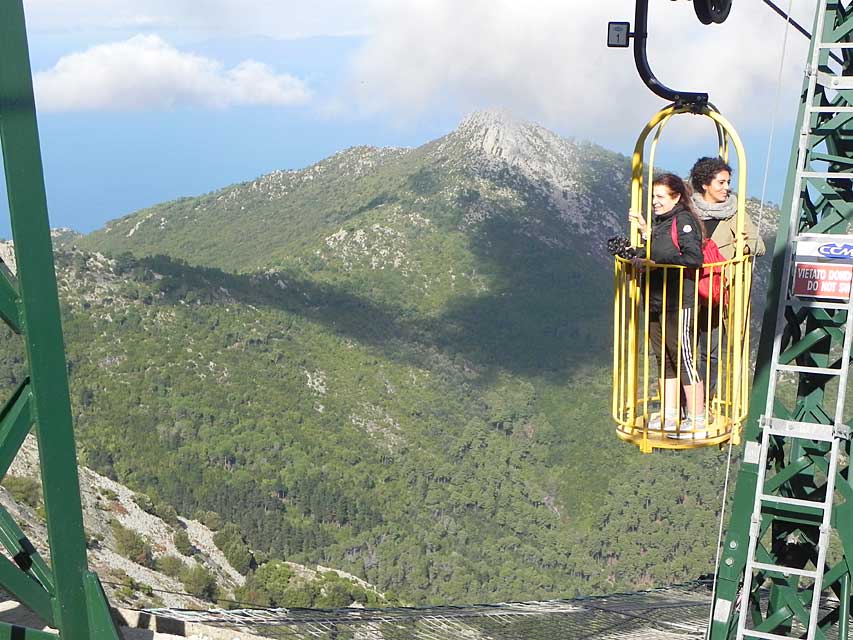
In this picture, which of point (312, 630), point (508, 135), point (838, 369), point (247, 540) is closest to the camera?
point (838, 369)

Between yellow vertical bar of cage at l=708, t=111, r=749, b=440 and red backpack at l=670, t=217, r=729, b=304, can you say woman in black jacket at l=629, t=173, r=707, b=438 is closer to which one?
red backpack at l=670, t=217, r=729, b=304

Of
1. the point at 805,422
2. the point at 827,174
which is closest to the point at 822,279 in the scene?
the point at 827,174

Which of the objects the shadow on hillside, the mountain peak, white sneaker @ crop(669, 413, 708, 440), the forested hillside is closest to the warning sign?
white sneaker @ crop(669, 413, 708, 440)

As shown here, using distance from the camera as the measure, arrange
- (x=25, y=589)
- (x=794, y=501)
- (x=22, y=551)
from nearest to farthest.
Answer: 1. (x=25, y=589)
2. (x=22, y=551)
3. (x=794, y=501)

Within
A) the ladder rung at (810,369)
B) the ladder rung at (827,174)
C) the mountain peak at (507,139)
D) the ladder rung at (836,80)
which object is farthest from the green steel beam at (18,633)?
the mountain peak at (507,139)

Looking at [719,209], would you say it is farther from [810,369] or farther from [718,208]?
[810,369]

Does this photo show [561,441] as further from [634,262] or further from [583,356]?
[634,262]

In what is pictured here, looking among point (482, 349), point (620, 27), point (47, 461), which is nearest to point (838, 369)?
point (620, 27)
